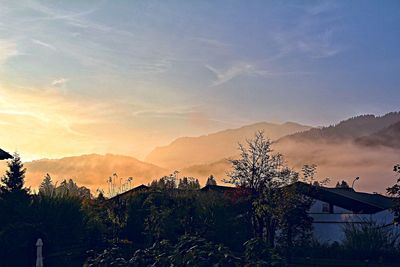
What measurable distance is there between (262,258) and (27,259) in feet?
37.2

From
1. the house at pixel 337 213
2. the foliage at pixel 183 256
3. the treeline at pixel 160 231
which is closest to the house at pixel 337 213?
the house at pixel 337 213

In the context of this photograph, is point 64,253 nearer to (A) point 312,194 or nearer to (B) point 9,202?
(B) point 9,202

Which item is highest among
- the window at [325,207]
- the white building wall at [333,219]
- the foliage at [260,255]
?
the window at [325,207]

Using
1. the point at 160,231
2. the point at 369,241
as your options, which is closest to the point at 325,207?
the point at 369,241

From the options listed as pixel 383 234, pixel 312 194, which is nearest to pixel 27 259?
pixel 383 234

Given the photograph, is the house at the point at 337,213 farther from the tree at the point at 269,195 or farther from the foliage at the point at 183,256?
the foliage at the point at 183,256

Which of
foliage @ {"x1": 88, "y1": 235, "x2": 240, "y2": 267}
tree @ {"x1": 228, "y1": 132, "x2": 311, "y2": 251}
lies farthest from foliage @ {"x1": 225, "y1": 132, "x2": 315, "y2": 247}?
foliage @ {"x1": 88, "y1": 235, "x2": 240, "y2": 267}

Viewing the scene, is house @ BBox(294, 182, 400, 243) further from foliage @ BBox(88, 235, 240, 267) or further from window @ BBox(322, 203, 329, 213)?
foliage @ BBox(88, 235, 240, 267)

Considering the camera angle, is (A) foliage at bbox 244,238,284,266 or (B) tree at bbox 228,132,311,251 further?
(B) tree at bbox 228,132,311,251

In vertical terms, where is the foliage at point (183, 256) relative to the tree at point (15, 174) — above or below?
below

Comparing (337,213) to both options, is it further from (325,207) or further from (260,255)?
(260,255)

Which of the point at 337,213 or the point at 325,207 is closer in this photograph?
the point at 337,213

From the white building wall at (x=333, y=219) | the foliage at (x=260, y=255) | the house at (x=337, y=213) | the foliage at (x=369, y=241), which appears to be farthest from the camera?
the white building wall at (x=333, y=219)

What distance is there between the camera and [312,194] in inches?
1667
